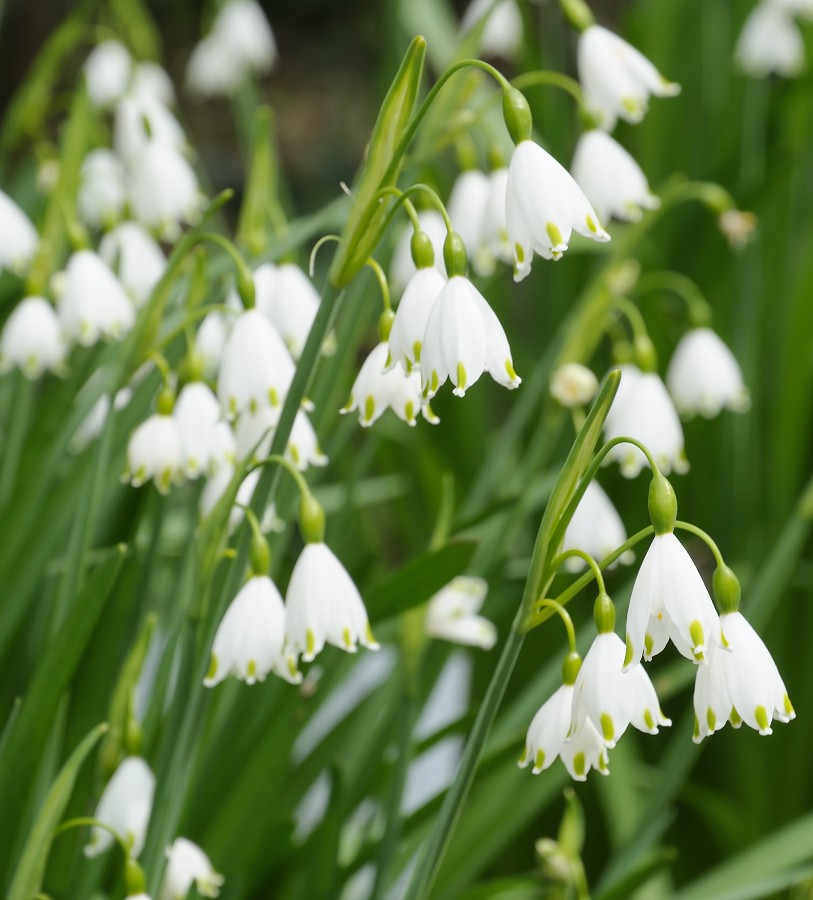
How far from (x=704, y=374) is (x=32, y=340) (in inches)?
32.0

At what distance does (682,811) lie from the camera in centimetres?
229

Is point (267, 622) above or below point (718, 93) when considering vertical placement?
below

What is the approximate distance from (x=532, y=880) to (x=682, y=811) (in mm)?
946

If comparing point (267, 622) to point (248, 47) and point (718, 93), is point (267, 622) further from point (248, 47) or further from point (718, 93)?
point (718, 93)

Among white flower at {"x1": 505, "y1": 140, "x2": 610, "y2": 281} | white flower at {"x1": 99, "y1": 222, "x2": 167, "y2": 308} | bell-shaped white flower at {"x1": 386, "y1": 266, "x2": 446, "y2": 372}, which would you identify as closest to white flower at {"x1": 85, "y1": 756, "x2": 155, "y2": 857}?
bell-shaped white flower at {"x1": 386, "y1": 266, "x2": 446, "y2": 372}

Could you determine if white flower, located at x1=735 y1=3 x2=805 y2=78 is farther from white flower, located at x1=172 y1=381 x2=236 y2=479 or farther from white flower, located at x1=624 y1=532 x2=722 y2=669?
white flower, located at x1=624 y1=532 x2=722 y2=669

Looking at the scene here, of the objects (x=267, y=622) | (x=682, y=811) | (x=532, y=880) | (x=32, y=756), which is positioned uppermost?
(x=267, y=622)

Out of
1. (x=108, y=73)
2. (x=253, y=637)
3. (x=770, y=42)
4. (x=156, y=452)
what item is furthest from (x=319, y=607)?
(x=770, y=42)

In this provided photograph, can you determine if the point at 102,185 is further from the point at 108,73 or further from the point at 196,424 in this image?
the point at 196,424

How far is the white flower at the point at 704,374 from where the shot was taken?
1.64m

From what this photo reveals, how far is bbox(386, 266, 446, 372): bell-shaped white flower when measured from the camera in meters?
0.98

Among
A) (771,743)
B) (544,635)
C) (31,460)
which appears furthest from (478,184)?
(771,743)

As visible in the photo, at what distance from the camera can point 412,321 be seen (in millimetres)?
980

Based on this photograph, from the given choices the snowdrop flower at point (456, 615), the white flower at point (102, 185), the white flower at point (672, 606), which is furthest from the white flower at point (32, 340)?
the white flower at point (672, 606)
